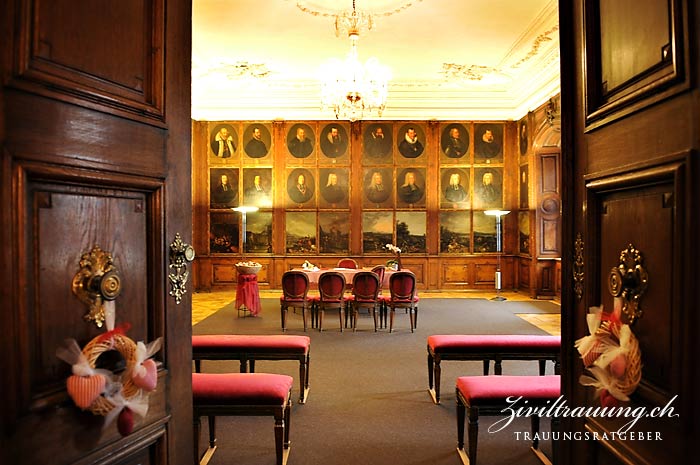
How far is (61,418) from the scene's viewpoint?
128 centimetres

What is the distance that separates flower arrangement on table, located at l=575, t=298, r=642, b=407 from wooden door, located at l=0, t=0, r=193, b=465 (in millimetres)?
1333

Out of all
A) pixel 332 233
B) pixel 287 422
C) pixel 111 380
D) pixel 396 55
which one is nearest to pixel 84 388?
pixel 111 380

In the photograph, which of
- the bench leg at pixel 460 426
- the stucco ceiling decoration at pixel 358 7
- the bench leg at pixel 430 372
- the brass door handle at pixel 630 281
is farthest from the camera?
the stucco ceiling decoration at pixel 358 7

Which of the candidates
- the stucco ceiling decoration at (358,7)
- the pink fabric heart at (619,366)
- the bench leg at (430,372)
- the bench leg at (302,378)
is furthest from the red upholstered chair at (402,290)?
the pink fabric heart at (619,366)

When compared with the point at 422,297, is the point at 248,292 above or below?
above

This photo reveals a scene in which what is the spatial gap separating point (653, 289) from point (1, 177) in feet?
5.39

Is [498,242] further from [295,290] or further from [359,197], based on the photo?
[295,290]

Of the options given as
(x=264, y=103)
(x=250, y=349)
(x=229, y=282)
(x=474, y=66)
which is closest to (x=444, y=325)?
(x=250, y=349)

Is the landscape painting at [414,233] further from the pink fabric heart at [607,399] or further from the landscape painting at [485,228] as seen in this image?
the pink fabric heart at [607,399]

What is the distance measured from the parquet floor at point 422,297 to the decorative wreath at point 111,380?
25.0ft

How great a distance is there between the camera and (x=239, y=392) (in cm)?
326

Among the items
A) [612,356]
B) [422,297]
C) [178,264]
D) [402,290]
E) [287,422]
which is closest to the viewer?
[612,356]

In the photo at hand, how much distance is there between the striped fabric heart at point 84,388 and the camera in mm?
1262

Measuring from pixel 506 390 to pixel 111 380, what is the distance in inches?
105
